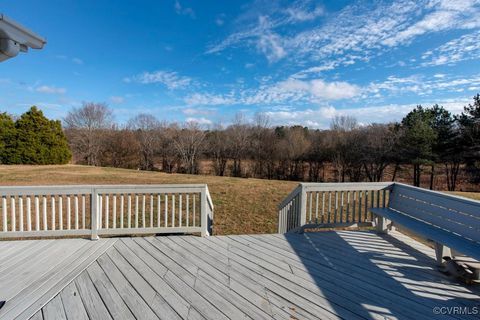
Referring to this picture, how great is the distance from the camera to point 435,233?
9.32 feet

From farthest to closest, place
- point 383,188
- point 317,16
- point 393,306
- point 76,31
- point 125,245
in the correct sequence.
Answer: point 76,31
point 317,16
point 383,188
point 125,245
point 393,306

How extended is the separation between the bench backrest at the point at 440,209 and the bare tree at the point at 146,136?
24275 millimetres

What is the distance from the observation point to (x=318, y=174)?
82.9ft

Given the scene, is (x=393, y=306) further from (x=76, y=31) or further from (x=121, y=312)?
(x=76, y=31)

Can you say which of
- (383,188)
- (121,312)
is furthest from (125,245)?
(383,188)

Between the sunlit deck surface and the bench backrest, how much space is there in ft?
1.72

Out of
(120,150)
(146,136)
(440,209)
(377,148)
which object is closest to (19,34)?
(440,209)

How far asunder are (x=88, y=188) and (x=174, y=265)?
5.89 ft

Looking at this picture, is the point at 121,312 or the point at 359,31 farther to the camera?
the point at 359,31

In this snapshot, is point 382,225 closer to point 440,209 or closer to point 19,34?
point 440,209

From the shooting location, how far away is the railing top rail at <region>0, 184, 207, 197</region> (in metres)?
3.20

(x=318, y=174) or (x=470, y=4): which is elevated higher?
(x=470, y=4)

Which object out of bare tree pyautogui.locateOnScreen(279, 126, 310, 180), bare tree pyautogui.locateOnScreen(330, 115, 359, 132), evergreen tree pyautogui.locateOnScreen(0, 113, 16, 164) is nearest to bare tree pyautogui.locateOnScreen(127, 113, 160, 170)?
evergreen tree pyautogui.locateOnScreen(0, 113, 16, 164)

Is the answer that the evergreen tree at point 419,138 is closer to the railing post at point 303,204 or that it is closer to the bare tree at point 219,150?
the bare tree at point 219,150
